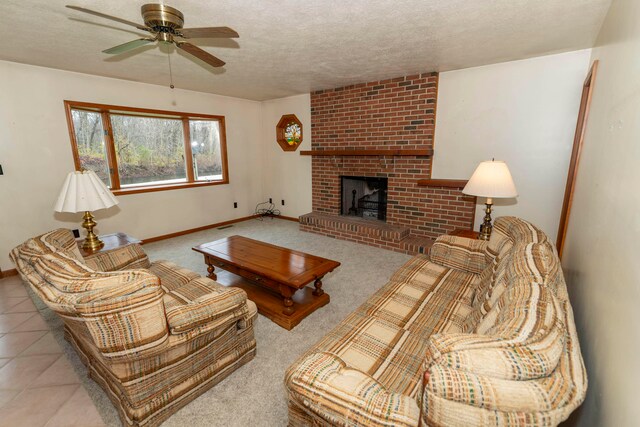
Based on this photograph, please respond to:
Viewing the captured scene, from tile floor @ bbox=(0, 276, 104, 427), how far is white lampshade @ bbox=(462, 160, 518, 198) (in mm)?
2841

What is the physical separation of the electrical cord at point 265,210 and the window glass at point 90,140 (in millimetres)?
2590

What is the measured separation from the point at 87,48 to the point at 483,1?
3.23 metres

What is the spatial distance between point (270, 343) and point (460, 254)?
1.57m

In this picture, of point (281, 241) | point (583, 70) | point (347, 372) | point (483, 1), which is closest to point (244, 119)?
point (281, 241)

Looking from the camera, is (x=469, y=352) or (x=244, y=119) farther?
(x=244, y=119)

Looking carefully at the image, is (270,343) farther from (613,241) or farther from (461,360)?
(613,241)

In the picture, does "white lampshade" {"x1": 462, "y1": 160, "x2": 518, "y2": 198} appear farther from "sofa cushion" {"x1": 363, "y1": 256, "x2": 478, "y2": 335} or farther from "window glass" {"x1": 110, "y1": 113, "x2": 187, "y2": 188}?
"window glass" {"x1": 110, "y1": 113, "x2": 187, "y2": 188}

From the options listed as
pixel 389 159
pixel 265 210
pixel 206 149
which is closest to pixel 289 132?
pixel 206 149

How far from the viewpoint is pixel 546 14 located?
2012mm

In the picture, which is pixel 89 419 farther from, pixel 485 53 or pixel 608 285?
pixel 485 53

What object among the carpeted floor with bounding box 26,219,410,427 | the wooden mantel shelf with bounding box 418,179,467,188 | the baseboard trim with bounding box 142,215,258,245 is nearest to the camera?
the carpeted floor with bounding box 26,219,410,427

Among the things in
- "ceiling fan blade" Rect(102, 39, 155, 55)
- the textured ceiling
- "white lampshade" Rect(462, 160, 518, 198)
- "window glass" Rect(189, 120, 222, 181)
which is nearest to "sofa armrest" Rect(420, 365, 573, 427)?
"white lampshade" Rect(462, 160, 518, 198)

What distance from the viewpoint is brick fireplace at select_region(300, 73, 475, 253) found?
3666 mm

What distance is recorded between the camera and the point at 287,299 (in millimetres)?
2229
